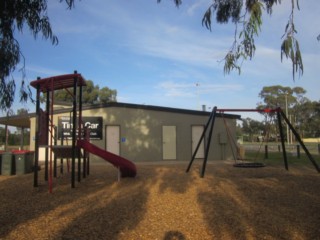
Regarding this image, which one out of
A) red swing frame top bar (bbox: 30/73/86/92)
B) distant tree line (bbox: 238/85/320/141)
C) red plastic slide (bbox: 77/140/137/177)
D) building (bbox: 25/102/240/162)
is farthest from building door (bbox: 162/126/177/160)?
distant tree line (bbox: 238/85/320/141)

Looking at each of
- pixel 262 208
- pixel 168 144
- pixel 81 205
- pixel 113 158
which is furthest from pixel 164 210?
pixel 168 144

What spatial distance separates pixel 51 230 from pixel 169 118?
14.5 meters

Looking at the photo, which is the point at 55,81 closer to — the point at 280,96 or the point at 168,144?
the point at 168,144

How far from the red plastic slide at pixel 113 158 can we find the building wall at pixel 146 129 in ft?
25.7

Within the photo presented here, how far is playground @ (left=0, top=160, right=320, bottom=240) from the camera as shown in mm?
5402

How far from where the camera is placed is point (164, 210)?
677 cm

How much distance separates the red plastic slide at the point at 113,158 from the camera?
10141 millimetres

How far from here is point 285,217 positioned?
6.21 metres

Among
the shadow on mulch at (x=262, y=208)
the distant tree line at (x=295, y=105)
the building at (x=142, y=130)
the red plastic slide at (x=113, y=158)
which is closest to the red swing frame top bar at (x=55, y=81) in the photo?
the red plastic slide at (x=113, y=158)

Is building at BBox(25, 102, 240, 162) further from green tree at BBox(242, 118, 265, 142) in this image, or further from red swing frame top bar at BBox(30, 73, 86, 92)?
green tree at BBox(242, 118, 265, 142)

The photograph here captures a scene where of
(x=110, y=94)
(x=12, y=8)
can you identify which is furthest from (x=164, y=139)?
(x=110, y=94)

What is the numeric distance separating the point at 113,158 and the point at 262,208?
205 inches

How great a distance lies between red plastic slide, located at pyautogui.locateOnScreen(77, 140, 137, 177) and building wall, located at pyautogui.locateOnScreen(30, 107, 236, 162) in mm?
7823

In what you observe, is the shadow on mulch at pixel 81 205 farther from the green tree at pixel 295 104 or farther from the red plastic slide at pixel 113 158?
the green tree at pixel 295 104
